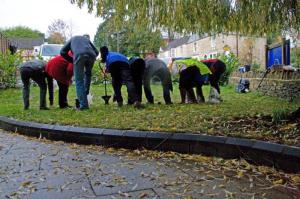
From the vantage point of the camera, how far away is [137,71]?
8422 millimetres

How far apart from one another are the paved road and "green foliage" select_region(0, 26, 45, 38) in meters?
82.9

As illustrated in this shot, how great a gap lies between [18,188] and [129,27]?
3454mm

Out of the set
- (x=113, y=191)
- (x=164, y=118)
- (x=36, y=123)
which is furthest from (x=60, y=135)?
(x=113, y=191)

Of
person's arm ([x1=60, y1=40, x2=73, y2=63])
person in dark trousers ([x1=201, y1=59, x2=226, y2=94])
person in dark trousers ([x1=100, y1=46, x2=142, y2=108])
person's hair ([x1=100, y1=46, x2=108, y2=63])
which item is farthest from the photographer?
person in dark trousers ([x1=201, y1=59, x2=226, y2=94])

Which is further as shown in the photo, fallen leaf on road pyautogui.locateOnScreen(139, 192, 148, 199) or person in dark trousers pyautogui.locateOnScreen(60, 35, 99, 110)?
person in dark trousers pyautogui.locateOnScreen(60, 35, 99, 110)

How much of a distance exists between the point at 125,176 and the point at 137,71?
5024 mm

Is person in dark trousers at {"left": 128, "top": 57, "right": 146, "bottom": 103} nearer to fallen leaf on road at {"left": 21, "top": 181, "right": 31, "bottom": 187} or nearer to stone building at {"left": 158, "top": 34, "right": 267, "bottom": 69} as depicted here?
fallen leaf on road at {"left": 21, "top": 181, "right": 31, "bottom": 187}

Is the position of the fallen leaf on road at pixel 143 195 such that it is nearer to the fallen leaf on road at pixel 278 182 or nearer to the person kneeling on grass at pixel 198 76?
the fallen leaf on road at pixel 278 182

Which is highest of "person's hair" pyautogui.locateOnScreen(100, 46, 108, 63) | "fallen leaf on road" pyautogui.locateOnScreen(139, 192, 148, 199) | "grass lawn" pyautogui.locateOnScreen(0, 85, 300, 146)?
"person's hair" pyautogui.locateOnScreen(100, 46, 108, 63)

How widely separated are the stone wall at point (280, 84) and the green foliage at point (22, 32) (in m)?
77.0

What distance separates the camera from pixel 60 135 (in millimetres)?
5555

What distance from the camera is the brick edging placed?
11.5 feet

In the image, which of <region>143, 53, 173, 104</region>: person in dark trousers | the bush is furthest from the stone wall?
the bush

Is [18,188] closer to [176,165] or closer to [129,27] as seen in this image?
[176,165]
